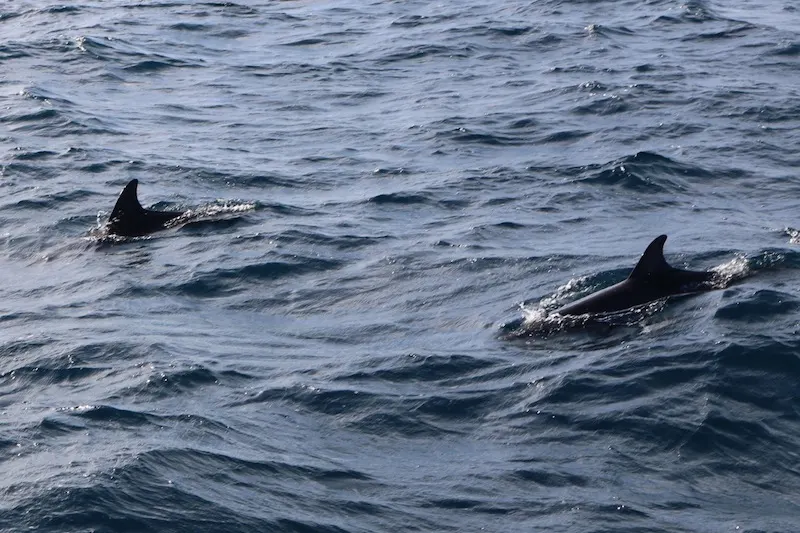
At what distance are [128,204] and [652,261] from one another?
764 cm

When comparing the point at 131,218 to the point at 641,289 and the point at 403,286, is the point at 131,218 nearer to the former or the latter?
the point at 403,286

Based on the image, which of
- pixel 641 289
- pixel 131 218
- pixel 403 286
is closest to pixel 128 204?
pixel 131 218

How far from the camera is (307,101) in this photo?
26.5 meters

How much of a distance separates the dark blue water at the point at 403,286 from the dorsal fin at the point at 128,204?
1.86 feet

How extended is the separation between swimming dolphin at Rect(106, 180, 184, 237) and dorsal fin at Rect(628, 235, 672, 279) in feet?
23.5

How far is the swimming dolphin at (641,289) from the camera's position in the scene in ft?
46.0

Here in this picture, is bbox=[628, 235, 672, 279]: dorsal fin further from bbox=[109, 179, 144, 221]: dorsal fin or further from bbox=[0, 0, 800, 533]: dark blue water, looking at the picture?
bbox=[109, 179, 144, 221]: dorsal fin

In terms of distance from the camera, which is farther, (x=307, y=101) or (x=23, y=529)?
A: (x=307, y=101)

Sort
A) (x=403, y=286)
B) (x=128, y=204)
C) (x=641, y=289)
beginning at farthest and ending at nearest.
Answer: (x=128, y=204)
(x=403, y=286)
(x=641, y=289)

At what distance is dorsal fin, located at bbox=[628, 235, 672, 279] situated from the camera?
1416 centimetres

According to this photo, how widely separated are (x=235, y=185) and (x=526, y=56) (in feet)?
36.2

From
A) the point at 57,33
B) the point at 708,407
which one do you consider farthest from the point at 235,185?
the point at 57,33

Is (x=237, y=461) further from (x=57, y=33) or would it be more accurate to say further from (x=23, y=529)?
(x=57, y=33)

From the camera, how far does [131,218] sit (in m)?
18.2
